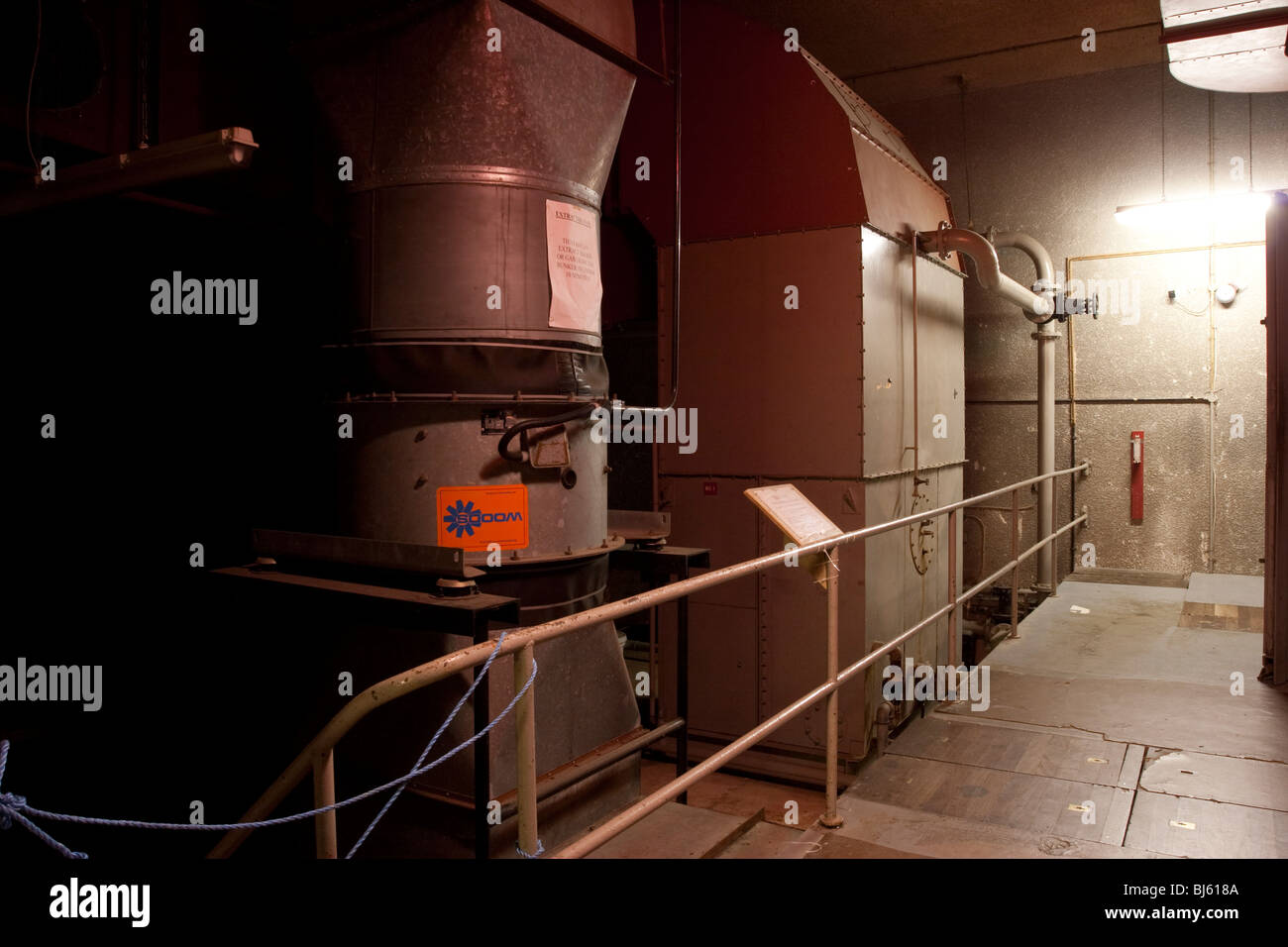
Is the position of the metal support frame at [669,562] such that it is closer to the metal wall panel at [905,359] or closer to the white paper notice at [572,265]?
the white paper notice at [572,265]

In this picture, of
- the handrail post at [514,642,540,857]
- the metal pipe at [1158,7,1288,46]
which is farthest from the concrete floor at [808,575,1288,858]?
the metal pipe at [1158,7,1288,46]

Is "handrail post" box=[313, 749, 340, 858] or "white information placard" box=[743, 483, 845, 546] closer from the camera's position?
"handrail post" box=[313, 749, 340, 858]

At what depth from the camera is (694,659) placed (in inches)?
235

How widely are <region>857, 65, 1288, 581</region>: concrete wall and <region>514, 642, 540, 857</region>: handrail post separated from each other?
728 cm

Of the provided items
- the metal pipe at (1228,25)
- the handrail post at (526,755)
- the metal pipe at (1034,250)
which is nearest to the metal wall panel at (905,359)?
the metal pipe at (1034,250)

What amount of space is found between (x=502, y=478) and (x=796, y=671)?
303 cm

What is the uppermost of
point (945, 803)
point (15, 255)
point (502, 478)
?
point (15, 255)

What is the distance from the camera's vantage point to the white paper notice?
326cm

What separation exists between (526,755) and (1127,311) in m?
7.71

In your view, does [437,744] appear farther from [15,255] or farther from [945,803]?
[15,255]

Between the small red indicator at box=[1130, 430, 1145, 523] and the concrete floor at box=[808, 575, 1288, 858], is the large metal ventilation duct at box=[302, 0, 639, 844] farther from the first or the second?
the small red indicator at box=[1130, 430, 1145, 523]

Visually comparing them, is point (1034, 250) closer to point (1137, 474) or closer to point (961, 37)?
point (961, 37)

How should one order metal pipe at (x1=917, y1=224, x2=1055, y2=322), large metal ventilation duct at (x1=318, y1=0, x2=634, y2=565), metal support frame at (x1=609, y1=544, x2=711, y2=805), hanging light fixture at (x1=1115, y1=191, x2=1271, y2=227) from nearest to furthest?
large metal ventilation duct at (x1=318, y1=0, x2=634, y2=565) → metal support frame at (x1=609, y1=544, x2=711, y2=805) → metal pipe at (x1=917, y1=224, x2=1055, y2=322) → hanging light fixture at (x1=1115, y1=191, x2=1271, y2=227)
